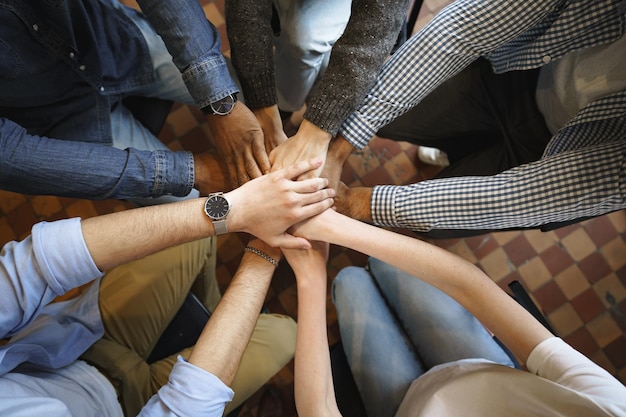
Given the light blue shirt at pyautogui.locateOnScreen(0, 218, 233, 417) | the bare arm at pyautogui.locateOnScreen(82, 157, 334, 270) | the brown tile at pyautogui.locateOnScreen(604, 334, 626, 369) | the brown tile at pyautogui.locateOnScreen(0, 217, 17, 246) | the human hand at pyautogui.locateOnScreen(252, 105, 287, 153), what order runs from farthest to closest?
the brown tile at pyautogui.locateOnScreen(0, 217, 17, 246), the brown tile at pyautogui.locateOnScreen(604, 334, 626, 369), the human hand at pyautogui.locateOnScreen(252, 105, 287, 153), the bare arm at pyautogui.locateOnScreen(82, 157, 334, 270), the light blue shirt at pyautogui.locateOnScreen(0, 218, 233, 417)

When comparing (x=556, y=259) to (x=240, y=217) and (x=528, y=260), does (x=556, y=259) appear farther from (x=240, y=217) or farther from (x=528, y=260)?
(x=240, y=217)

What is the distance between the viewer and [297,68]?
1.35 m

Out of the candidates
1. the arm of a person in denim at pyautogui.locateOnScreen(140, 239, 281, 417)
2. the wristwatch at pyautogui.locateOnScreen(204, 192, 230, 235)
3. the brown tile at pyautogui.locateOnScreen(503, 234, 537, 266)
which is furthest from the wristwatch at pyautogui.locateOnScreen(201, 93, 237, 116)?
the brown tile at pyautogui.locateOnScreen(503, 234, 537, 266)

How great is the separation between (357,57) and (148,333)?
0.95 m

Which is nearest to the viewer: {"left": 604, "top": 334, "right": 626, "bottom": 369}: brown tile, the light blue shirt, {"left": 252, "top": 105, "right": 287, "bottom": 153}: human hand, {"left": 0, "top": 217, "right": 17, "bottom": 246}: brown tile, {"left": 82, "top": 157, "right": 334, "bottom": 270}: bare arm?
the light blue shirt

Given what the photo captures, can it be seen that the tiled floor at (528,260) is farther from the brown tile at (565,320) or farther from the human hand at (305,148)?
the human hand at (305,148)

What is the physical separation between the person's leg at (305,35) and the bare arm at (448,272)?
0.49 metres

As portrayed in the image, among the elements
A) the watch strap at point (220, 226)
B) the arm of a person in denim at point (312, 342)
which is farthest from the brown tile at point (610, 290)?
the watch strap at point (220, 226)

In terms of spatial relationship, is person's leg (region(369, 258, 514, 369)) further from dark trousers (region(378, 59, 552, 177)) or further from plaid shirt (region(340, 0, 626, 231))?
dark trousers (region(378, 59, 552, 177))

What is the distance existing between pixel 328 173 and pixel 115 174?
1.80 ft

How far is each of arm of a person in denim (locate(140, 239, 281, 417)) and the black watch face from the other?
17cm

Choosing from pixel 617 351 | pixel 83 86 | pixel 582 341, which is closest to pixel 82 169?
pixel 83 86

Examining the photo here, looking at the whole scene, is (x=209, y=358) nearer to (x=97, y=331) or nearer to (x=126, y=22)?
(x=97, y=331)

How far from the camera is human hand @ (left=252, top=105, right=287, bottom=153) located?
1.25 metres
